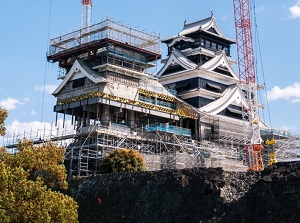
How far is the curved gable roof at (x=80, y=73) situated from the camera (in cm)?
6975

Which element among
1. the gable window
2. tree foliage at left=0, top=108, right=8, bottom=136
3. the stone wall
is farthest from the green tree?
the gable window

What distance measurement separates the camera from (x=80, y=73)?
239ft

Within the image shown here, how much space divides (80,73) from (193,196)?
35036mm

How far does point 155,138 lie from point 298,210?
117ft

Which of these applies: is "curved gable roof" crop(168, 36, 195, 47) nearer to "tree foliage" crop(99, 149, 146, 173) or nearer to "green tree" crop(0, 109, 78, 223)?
"tree foliage" crop(99, 149, 146, 173)

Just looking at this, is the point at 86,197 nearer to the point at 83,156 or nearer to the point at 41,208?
the point at 83,156

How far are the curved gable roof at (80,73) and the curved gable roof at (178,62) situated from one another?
20.6 m

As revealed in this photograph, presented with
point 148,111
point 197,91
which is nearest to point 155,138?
point 148,111

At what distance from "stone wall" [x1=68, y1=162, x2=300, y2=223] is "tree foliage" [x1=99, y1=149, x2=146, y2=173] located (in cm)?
599

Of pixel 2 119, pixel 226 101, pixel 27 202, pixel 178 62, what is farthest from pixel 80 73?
pixel 27 202

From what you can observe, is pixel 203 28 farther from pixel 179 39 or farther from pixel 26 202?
pixel 26 202

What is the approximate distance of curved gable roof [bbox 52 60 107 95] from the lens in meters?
69.8

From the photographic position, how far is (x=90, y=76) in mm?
70312

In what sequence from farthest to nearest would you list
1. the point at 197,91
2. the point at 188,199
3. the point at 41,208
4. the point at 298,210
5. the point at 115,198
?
the point at 197,91 < the point at 115,198 < the point at 188,199 < the point at 298,210 < the point at 41,208
